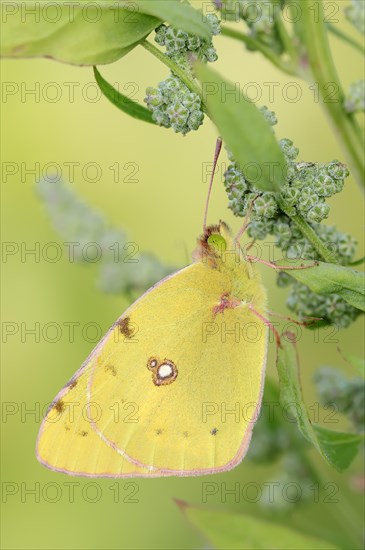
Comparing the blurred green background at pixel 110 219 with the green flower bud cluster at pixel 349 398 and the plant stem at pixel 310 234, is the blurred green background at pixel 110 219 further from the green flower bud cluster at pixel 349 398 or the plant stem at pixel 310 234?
the plant stem at pixel 310 234

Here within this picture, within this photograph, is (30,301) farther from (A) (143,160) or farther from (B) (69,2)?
(B) (69,2)

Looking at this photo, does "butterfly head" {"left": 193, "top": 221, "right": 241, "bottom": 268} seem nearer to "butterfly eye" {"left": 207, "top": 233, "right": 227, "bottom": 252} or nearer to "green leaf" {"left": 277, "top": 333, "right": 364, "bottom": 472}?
"butterfly eye" {"left": 207, "top": 233, "right": 227, "bottom": 252}

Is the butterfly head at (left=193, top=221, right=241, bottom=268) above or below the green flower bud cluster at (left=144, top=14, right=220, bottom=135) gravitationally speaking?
below

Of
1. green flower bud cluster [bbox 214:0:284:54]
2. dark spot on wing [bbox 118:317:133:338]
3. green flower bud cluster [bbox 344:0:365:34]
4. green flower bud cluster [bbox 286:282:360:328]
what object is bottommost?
dark spot on wing [bbox 118:317:133:338]

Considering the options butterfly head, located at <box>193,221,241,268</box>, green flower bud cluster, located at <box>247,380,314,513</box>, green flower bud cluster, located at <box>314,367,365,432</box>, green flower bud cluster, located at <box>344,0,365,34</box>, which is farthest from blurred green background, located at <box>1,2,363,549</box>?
green flower bud cluster, located at <box>344,0,365,34</box>

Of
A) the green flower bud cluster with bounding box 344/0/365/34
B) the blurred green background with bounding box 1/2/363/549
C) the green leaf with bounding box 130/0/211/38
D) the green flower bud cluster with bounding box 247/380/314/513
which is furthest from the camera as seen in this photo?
the blurred green background with bounding box 1/2/363/549

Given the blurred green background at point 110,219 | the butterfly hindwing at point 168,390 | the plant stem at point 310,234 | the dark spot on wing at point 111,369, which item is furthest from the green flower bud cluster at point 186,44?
the blurred green background at point 110,219
